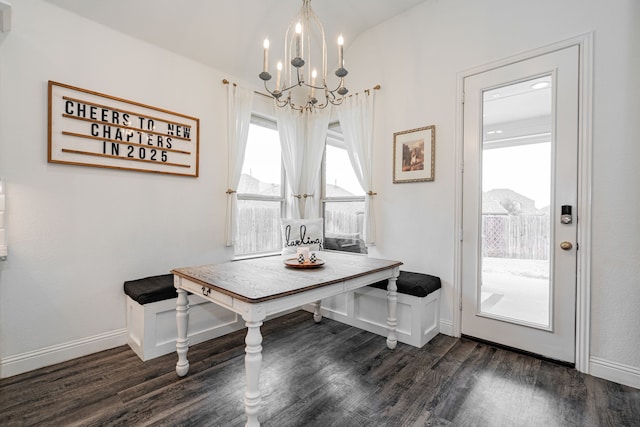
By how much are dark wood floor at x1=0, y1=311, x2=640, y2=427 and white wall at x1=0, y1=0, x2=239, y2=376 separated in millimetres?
321

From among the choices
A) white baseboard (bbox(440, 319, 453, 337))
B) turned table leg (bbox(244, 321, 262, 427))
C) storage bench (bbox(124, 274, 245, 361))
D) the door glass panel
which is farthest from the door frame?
storage bench (bbox(124, 274, 245, 361))

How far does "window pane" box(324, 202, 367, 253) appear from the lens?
11.6ft

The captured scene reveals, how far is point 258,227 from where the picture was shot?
3.59 meters

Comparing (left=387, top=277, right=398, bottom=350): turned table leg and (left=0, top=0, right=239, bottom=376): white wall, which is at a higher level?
(left=0, top=0, right=239, bottom=376): white wall

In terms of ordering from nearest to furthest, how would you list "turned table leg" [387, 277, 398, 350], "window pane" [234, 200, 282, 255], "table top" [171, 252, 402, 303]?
"table top" [171, 252, 402, 303], "turned table leg" [387, 277, 398, 350], "window pane" [234, 200, 282, 255]

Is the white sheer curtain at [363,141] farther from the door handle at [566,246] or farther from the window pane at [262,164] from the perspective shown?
the door handle at [566,246]

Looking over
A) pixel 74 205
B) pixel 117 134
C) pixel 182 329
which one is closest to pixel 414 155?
pixel 182 329

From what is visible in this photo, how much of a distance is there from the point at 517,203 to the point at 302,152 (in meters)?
2.49

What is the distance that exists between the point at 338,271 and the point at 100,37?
8.78 ft

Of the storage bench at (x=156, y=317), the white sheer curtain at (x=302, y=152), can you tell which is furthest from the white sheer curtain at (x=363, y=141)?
the storage bench at (x=156, y=317)

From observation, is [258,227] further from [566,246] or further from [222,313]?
[566,246]

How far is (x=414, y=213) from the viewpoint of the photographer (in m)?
2.98

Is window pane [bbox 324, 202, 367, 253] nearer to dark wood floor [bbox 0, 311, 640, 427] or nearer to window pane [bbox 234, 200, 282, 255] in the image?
window pane [bbox 234, 200, 282, 255]

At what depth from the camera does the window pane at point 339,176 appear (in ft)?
11.9
